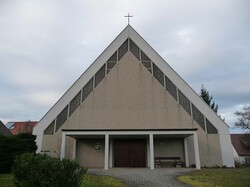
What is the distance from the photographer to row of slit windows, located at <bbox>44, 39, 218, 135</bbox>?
19.1 metres

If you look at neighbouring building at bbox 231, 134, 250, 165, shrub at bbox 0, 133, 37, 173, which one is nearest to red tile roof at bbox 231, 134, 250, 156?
neighbouring building at bbox 231, 134, 250, 165

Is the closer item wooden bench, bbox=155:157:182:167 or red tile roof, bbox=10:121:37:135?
wooden bench, bbox=155:157:182:167

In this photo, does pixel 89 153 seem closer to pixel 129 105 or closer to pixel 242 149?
pixel 129 105

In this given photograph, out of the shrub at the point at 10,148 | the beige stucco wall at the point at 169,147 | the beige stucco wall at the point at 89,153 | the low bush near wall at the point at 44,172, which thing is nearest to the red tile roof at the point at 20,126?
the beige stucco wall at the point at 89,153

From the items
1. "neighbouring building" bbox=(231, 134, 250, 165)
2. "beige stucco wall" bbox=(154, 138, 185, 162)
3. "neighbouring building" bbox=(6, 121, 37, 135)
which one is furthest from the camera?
"neighbouring building" bbox=(6, 121, 37, 135)

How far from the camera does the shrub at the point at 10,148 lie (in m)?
14.1

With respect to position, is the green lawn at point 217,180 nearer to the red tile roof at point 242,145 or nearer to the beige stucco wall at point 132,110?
the beige stucco wall at point 132,110

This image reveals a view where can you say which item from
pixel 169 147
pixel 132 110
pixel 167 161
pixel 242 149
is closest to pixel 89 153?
pixel 132 110

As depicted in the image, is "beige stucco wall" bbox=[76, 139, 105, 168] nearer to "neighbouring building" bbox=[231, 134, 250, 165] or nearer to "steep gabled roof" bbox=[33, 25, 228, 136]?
"steep gabled roof" bbox=[33, 25, 228, 136]

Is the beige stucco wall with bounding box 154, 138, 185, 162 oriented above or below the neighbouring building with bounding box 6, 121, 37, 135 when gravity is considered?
below

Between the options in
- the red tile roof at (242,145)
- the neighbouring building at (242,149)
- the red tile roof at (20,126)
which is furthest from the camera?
the red tile roof at (20,126)

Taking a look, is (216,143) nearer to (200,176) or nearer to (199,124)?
(199,124)

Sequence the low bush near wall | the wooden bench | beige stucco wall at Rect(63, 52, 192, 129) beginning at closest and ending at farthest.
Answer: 1. the low bush near wall
2. the wooden bench
3. beige stucco wall at Rect(63, 52, 192, 129)

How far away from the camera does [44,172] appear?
22.1 ft
